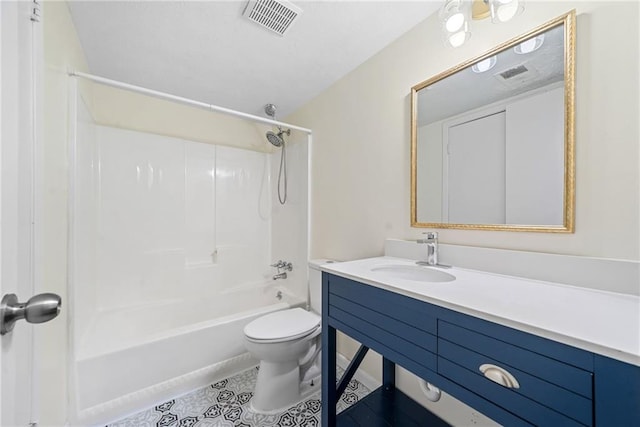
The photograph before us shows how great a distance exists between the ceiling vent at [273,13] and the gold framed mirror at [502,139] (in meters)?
0.75

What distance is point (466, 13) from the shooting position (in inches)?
42.5

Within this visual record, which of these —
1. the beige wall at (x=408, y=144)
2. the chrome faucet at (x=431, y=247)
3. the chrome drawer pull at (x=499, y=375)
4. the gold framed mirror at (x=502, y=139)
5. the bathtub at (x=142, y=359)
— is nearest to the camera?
the chrome drawer pull at (x=499, y=375)

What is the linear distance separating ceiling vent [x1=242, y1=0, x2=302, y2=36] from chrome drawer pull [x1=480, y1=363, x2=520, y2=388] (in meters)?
1.61

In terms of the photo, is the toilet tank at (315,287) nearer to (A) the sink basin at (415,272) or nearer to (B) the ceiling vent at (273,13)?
(A) the sink basin at (415,272)

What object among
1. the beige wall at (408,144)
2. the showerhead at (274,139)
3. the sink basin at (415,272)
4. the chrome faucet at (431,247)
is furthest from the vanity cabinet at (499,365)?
the showerhead at (274,139)

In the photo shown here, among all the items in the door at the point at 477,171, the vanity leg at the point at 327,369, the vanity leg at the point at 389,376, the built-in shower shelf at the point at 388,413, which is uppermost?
the door at the point at 477,171

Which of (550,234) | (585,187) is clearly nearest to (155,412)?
(550,234)

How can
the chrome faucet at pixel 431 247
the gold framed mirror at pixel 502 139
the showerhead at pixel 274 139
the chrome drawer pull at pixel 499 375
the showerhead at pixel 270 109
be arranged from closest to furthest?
the chrome drawer pull at pixel 499 375
the gold framed mirror at pixel 502 139
the chrome faucet at pixel 431 247
the showerhead at pixel 270 109
the showerhead at pixel 274 139

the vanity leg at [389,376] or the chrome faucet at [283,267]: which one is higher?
the chrome faucet at [283,267]

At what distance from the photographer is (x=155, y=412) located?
1.37 m

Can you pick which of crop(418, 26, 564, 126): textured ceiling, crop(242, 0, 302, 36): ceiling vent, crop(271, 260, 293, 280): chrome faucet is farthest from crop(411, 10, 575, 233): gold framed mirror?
crop(271, 260, 293, 280): chrome faucet

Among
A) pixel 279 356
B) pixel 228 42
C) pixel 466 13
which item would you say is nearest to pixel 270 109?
pixel 228 42

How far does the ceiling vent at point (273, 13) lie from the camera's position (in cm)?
121

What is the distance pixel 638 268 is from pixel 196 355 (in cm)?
204
